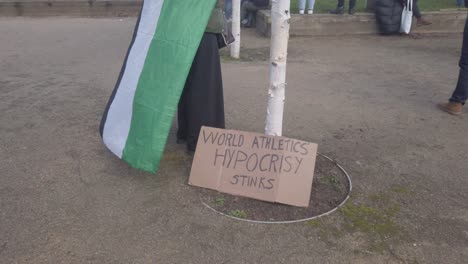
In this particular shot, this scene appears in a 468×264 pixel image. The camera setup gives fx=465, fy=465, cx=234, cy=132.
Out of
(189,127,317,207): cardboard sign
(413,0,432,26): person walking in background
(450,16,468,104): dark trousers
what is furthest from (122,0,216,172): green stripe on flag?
(413,0,432,26): person walking in background

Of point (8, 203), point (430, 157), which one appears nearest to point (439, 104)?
point (430, 157)

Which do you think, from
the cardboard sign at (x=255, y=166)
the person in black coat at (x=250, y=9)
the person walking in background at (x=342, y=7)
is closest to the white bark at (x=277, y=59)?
the cardboard sign at (x=255, y=166)

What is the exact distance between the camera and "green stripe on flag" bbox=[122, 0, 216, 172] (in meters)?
3.08

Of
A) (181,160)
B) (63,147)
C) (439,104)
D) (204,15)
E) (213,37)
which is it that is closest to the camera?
(204,15)

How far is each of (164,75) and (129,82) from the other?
45 centimetres

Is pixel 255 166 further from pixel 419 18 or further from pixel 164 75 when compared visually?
pixel 419 18

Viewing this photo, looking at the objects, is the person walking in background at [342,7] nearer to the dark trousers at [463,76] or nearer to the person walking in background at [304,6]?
the person walking in background at [304,6]

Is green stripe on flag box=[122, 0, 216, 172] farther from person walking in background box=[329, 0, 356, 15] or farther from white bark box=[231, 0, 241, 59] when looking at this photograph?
person walking in background box=[329, 0, 356, 15]

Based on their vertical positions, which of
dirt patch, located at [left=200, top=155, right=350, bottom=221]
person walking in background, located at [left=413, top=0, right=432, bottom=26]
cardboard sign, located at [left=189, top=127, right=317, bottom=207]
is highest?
person walking in background, located at [left=413, top=0, right=432, bottom=26]

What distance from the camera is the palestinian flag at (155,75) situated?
10.1 ft

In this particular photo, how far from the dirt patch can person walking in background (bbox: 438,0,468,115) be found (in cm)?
212

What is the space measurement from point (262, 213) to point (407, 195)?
44.6 inches

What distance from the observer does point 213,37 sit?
357cm

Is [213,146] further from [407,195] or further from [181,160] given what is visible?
[407,195]
